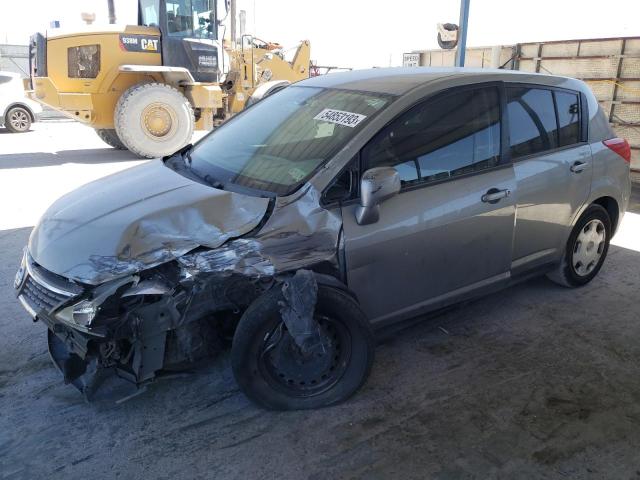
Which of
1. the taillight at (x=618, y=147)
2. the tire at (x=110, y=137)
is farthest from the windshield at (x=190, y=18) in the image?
the taillight at (x=618, y=147)

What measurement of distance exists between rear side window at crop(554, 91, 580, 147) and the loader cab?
7.72 m

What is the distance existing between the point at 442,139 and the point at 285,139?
0.95 metres

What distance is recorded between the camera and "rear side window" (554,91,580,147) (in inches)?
150

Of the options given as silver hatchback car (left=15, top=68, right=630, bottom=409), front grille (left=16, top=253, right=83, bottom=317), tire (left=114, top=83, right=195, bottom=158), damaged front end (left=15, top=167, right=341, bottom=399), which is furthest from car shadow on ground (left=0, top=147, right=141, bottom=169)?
damaged front end (left=15, top=167, right=341, bottom=399)

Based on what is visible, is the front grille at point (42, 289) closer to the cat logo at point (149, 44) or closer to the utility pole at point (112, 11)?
the cat logo at point (149, 44)

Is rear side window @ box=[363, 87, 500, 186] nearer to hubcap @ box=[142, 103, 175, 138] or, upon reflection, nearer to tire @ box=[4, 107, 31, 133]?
hubcap @ box=[142, 103, 175, 138]

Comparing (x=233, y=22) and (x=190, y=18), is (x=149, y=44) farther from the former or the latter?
(x=233, y=22)

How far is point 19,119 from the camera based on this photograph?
13.2 meters

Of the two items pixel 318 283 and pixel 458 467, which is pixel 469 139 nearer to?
pixel 318 283

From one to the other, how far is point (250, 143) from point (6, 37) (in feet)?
89.2

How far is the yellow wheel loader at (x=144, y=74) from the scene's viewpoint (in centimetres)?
934

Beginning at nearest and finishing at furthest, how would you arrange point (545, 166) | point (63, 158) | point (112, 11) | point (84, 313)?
point (84, 313), point (545, 166), point (63, 158), point (112, 11)

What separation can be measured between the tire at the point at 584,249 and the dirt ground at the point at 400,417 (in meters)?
0.40

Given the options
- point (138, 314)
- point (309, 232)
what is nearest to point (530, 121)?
point (309, 232)
